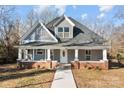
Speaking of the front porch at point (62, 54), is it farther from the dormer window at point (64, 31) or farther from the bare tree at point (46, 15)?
the bare tree at point (46, 15)

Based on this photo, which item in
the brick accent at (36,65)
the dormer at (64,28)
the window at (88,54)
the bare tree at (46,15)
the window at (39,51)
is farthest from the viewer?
the bare tree at (46,15)

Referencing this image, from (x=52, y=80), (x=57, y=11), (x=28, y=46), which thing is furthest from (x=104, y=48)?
(x=57, y=11)

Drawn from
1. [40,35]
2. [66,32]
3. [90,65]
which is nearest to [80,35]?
[66,32]

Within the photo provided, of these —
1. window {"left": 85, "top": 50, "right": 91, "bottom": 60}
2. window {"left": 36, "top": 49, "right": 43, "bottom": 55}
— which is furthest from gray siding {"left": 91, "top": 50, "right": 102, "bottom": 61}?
window {"left": 36, "top": 49, "right": 43, "bottom": 55}

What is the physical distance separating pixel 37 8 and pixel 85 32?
77.7ft

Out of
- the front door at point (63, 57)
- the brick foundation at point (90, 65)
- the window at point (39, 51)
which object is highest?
the window at point (39, 51)

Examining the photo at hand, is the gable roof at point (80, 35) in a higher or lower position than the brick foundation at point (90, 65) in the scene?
higher

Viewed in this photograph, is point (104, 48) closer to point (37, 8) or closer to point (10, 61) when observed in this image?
point (10, 61)

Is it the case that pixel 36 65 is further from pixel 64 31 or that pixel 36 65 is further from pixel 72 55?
pixel 64 31

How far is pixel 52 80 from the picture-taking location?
21609mm

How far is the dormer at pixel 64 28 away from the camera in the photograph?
34.1 meters

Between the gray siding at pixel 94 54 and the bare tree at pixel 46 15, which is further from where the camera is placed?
the bare tree at pixel 46 15

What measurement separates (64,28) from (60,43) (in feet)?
6.32

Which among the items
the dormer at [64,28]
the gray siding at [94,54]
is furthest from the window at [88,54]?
the dormer at [64,28]
